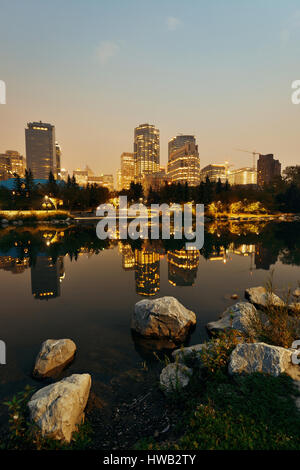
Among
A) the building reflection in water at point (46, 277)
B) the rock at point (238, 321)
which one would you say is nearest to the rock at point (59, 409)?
the rock at point (238, 321)

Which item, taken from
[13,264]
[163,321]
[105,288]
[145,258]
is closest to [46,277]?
[105,288]

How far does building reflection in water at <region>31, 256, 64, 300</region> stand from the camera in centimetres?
1602

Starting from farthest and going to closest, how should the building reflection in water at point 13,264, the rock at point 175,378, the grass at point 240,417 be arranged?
the building reflection in water at point 13,264, the rock at point 175,378, the grass at point 240,417

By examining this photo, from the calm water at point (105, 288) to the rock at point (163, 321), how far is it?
54 centimetres

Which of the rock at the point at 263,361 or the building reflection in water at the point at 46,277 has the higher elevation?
the rock at the point at 263,361

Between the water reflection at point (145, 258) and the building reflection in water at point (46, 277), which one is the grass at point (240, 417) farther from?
the building reflection in water at point (46, 277)

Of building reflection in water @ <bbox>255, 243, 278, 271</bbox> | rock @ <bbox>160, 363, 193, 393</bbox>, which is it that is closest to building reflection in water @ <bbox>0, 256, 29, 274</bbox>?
rock @ <bbox>160, 363, 193, 393</bbox>

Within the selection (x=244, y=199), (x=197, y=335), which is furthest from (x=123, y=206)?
(x=197, y=335)

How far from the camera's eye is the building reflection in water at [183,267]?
59.4ft

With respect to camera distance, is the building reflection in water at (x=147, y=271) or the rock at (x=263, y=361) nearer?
the rock at (x=263, y=361)

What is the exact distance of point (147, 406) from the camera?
19.9ft

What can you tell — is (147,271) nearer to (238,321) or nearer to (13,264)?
(238,321)

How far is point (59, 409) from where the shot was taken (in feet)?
16.5

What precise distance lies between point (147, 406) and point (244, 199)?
92385mm
